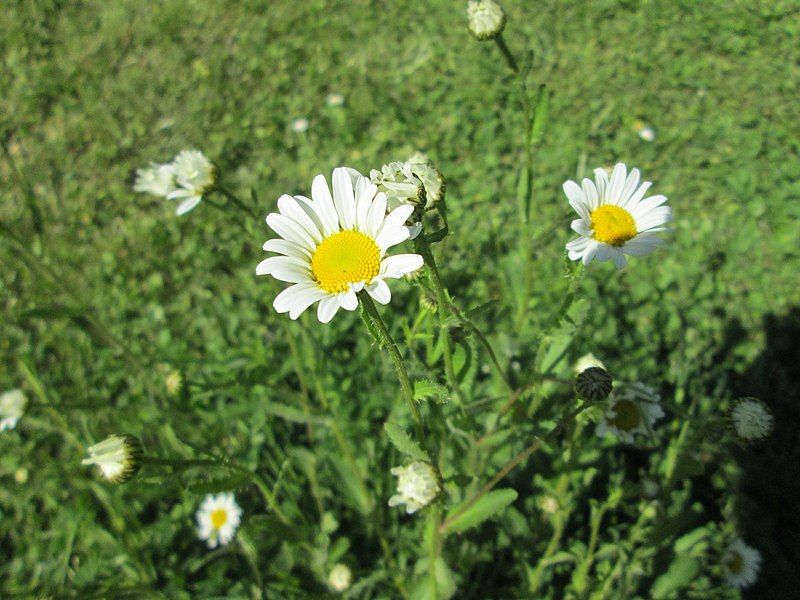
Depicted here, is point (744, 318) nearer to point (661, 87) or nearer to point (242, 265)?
point (661, 87)

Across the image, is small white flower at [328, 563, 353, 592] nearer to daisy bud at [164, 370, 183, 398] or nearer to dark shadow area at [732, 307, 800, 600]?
daisy bud at [164, 370, 183, 398]

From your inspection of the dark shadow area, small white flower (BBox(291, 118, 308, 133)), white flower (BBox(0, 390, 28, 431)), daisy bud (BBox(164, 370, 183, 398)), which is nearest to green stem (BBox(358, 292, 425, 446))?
daisy bud (BBox(164, 370, 183, 398))

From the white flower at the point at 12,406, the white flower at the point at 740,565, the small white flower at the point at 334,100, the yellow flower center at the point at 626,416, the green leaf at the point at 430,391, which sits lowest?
the white flower at the point at 740,565

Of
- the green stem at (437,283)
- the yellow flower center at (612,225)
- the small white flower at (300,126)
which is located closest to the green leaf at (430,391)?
the green stem at (437,283)

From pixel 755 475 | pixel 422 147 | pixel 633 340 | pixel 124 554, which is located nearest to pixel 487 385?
pixel 633 340

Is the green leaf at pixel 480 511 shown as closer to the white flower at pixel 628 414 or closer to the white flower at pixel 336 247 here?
the white flower at pixel 628 414

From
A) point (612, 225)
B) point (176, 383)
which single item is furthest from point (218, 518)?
point (612, 225)
